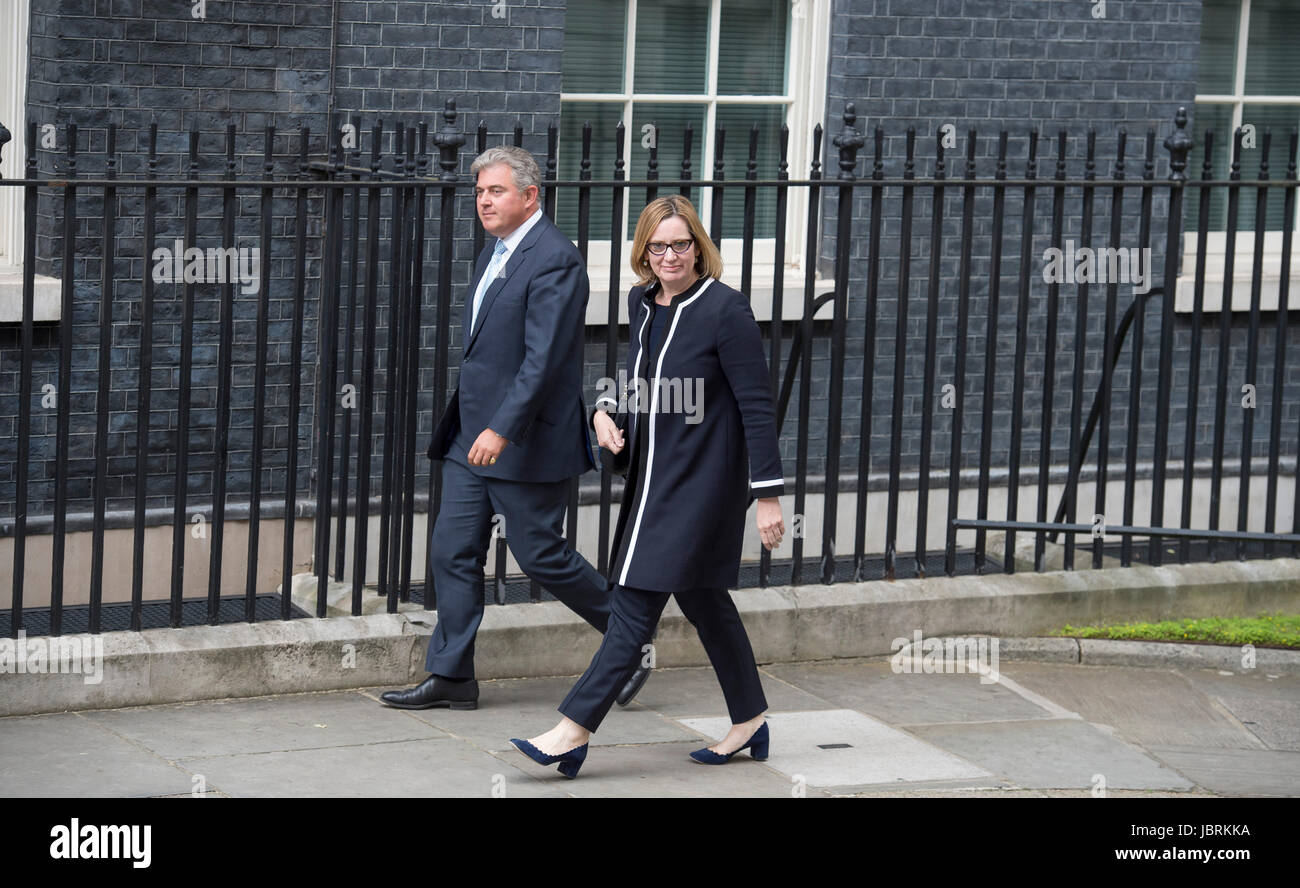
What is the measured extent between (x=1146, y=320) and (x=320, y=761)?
5526 millimetres

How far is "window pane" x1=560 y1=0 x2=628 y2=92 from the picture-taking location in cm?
879

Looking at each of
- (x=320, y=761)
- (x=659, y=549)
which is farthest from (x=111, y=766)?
(x=659, y=549)

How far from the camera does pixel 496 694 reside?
6812 millimetres

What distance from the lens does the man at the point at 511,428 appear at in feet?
20.2

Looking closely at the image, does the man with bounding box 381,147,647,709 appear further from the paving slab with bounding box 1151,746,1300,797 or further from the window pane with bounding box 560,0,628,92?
the window pane with bounding box 560,0,628,92

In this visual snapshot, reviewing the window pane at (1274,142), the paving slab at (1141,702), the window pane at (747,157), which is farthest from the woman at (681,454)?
the window pane at (1274,142)

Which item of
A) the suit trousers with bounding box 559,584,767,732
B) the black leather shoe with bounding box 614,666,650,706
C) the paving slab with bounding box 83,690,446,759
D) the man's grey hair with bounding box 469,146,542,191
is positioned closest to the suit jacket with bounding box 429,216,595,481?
the man's grey hair with bounding box 469,146,542,191

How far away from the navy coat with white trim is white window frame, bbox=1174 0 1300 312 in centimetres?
472

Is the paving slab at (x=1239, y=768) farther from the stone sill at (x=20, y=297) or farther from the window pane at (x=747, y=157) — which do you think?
the stone sill at (x=20, y=297)

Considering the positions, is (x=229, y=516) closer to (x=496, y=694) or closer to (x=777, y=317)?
(x=496, y=694)

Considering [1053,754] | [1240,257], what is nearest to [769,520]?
[1053,754]

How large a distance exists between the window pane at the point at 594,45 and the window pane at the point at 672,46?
10 cm

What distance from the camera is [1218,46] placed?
10227mm

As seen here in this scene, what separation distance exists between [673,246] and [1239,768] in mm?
2587
